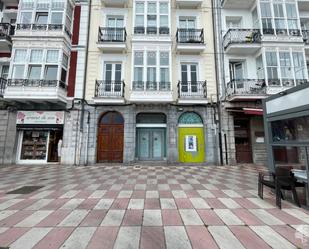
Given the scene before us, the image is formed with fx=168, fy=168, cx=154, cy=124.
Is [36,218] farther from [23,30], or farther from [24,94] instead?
[23,30]

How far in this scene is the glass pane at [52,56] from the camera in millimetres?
11188

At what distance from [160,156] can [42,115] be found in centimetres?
866

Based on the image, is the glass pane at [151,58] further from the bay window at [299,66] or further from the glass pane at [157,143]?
the bay window at [299,66]

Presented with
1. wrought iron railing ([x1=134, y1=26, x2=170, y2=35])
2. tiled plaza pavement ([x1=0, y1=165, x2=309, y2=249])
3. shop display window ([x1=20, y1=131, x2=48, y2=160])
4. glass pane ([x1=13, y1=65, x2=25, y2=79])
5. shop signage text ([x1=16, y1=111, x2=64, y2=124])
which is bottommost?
tiled plaza pavement ([x1=0, y1=165, x2=309, y2=249])

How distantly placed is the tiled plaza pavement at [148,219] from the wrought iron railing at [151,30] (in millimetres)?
10770

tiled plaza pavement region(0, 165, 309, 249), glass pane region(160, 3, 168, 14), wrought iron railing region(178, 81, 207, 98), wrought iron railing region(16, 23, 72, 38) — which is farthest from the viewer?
glass pane region(160, 3, 168, 14)

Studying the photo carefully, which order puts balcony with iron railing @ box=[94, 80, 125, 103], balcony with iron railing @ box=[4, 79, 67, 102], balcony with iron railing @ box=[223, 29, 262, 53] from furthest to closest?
balcony with iron railing @ box=[223, 29, 262, 53]
balcony with iron railing @ box=[94, 80, 125, 103]
balcony with iron railing @ box=[4, 79, 67, 102]

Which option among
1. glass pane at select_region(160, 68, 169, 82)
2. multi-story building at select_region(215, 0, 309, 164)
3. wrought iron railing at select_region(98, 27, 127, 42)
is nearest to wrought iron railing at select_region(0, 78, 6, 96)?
wrought iron railing at select_region(98, 27, 127, 42)

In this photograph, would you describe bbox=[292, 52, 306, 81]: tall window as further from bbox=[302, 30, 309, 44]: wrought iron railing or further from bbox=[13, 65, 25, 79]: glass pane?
bbox=[13, 65, 25, 79]: glass pane

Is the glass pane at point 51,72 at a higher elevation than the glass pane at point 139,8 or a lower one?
lower

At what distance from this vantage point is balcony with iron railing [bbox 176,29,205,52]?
11972 millimetres

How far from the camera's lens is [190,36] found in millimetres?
12508

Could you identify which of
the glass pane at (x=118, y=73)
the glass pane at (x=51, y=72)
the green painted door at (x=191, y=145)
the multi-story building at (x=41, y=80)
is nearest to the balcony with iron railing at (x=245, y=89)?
the green painted door at (x=191, y=145)

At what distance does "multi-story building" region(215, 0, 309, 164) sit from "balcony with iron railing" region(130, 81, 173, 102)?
4019mm
